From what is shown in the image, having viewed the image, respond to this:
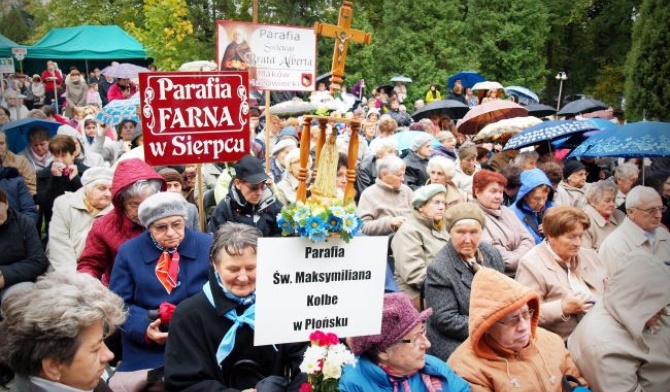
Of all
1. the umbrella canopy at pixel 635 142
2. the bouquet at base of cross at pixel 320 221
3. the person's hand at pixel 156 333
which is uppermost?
the bouquet at base of cross at pixel 320 221

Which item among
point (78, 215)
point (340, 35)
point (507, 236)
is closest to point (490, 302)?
point (340, 35)

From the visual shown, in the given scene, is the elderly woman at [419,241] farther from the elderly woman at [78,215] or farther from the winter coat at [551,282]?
the elderly woman at [78,215]

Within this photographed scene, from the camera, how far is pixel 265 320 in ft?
10.3

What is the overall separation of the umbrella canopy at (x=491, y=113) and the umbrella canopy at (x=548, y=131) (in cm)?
226

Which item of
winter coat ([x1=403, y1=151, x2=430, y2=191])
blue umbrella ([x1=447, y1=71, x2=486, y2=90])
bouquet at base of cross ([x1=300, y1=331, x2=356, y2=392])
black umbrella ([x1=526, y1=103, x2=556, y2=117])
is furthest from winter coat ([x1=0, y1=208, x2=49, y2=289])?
blue umbrella ([x1=447, y1=71, x2=486, y2=90])

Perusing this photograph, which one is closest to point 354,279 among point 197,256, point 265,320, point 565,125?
point 265,320

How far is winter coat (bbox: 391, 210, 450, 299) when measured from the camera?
18.8 ft

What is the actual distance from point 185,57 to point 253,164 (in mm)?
12017

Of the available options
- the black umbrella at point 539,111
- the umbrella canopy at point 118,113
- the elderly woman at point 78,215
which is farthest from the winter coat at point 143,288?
the black umbrella at point 539,111

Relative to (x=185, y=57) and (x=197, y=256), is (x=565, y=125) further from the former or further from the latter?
(x=185, y=57)

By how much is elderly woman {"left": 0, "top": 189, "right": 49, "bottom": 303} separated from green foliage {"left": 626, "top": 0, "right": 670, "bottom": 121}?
823 centimetres

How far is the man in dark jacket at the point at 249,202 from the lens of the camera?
6.09m

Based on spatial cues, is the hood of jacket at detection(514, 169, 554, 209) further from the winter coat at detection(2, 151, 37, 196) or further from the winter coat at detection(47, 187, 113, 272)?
the winter coat at detection(2, 151, 37, 196)

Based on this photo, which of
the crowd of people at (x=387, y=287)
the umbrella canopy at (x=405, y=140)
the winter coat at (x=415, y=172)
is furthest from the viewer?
the umbrella canopy at (x=405, y=140)
